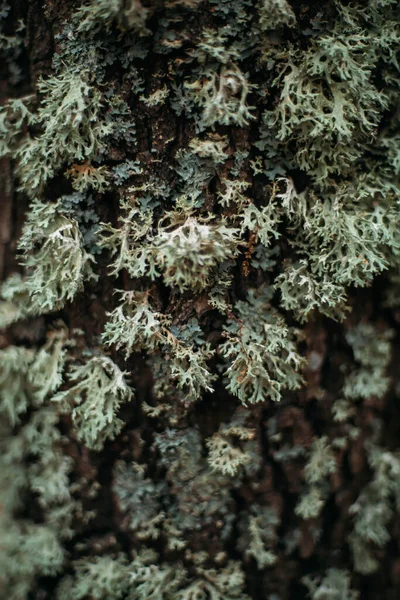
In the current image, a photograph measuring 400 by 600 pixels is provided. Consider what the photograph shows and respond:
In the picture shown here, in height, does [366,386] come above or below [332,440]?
above

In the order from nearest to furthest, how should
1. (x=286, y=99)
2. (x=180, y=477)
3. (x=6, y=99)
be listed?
(x=286, y=99)
(x=6, y=99)
(x=180, y=477)

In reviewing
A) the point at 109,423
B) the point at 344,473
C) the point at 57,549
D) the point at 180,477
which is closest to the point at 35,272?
the point at 109,423

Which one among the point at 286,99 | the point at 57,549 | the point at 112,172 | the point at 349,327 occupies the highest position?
the point at 286,99

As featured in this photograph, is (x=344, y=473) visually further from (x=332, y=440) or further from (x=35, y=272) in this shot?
(x=35, y=272)

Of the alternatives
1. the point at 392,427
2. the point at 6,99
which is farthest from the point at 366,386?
the point at 6,99

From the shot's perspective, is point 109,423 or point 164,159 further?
point 109,423

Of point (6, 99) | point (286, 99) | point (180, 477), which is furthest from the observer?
point (180, 477)
